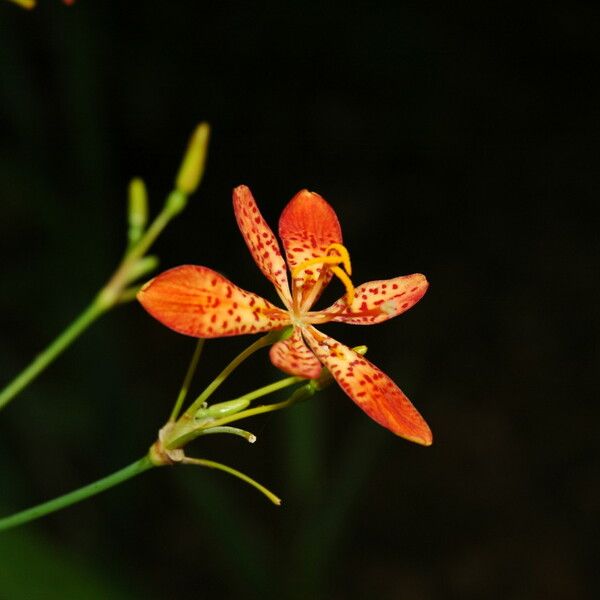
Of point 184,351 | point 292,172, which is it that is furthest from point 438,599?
point 292,172

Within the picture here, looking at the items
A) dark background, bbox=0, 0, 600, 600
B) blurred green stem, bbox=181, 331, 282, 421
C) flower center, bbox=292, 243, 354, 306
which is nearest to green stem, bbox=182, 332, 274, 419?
blurred green stem, bbox=181, 331, 282, 421

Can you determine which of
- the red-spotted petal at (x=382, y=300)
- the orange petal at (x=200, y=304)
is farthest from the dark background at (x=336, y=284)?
the orange petal at (x=200, y=304)

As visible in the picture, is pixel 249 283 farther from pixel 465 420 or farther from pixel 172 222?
pixel 465 420

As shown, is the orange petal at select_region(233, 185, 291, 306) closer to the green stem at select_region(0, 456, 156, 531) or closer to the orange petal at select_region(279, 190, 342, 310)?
the orange petal at select_region(279, 190, 342, 310)

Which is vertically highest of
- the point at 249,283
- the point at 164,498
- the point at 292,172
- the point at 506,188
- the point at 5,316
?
the point at 506,188

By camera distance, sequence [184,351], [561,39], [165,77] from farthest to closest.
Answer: [561,39], [184,351], [165,77]

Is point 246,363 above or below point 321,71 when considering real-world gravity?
below

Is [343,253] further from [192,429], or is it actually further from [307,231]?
[192,429]
